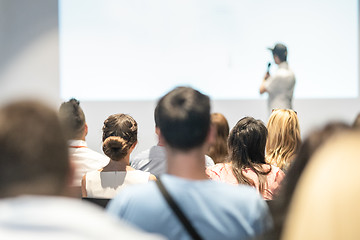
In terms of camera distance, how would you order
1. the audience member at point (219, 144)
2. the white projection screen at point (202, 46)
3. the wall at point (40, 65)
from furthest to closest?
the wall at point (40, 65) → the white projection screen at point (202, 46) → the audience member at point (219, 144)

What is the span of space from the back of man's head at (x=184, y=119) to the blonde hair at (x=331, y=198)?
60 cm

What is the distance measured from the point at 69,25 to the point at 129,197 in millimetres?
5536

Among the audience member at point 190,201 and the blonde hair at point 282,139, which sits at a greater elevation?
the audience member at point 190,201

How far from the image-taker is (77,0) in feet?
20.8

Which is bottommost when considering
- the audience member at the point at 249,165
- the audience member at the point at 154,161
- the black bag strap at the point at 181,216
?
the audience member at the point at 154,161

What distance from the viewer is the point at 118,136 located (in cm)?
253

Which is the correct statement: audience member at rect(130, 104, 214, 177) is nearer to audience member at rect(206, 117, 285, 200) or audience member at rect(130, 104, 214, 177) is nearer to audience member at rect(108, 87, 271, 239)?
audience member at rect(206, 117, 285, 200)

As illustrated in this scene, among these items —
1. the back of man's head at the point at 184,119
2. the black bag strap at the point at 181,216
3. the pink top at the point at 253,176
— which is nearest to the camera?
the black bag strap at the point at 181,216

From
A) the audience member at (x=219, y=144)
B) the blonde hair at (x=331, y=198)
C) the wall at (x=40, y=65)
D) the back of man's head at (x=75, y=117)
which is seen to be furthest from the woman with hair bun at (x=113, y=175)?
the wall at (x=40, y=65)

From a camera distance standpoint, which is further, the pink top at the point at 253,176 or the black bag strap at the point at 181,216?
the pink top at the point at 253,176

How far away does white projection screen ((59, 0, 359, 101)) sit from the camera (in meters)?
5.71

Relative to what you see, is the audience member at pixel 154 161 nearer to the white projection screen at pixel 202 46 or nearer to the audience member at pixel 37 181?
the audience member at pixel 37 181

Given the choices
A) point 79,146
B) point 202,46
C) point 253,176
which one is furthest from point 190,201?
point 202,46

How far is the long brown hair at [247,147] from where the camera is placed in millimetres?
2412
